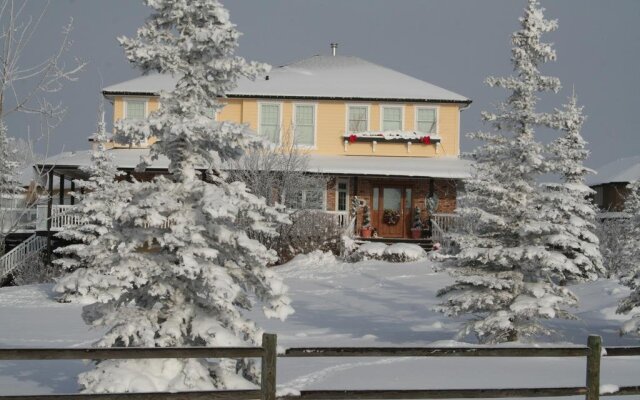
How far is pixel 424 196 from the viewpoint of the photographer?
3547 cm

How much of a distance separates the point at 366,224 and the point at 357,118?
5.31 m

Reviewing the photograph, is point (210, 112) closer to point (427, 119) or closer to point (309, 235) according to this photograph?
point (309, 235)

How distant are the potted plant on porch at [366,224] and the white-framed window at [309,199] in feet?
6.37

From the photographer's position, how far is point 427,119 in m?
36.3

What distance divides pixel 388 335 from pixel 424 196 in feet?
56.2

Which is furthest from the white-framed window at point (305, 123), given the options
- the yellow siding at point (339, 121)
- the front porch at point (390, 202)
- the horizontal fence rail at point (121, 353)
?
the horizontal fence rail at point (121, 353)

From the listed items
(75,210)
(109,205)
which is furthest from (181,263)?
(75,210)

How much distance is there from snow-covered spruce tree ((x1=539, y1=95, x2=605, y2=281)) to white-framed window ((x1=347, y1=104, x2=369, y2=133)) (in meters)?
9.39

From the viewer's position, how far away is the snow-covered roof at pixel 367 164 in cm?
3195

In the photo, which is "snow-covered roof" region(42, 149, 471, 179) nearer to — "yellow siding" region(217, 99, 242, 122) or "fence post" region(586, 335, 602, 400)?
"yellow siding" region(217, 99, 242, 122)

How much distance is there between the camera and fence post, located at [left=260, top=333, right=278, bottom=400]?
7.03 meters

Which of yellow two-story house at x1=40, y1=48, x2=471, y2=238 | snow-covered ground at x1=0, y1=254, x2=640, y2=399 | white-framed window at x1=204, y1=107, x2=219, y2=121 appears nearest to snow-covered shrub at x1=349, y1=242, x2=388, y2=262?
snow-covered ground at x1=0, y1=254, x2=640, y2=399

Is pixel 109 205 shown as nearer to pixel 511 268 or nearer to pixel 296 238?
pixel 511 268

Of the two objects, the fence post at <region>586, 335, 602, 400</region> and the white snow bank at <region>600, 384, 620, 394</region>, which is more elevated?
the fence post at <region>586, 335, 602, 400</region>
